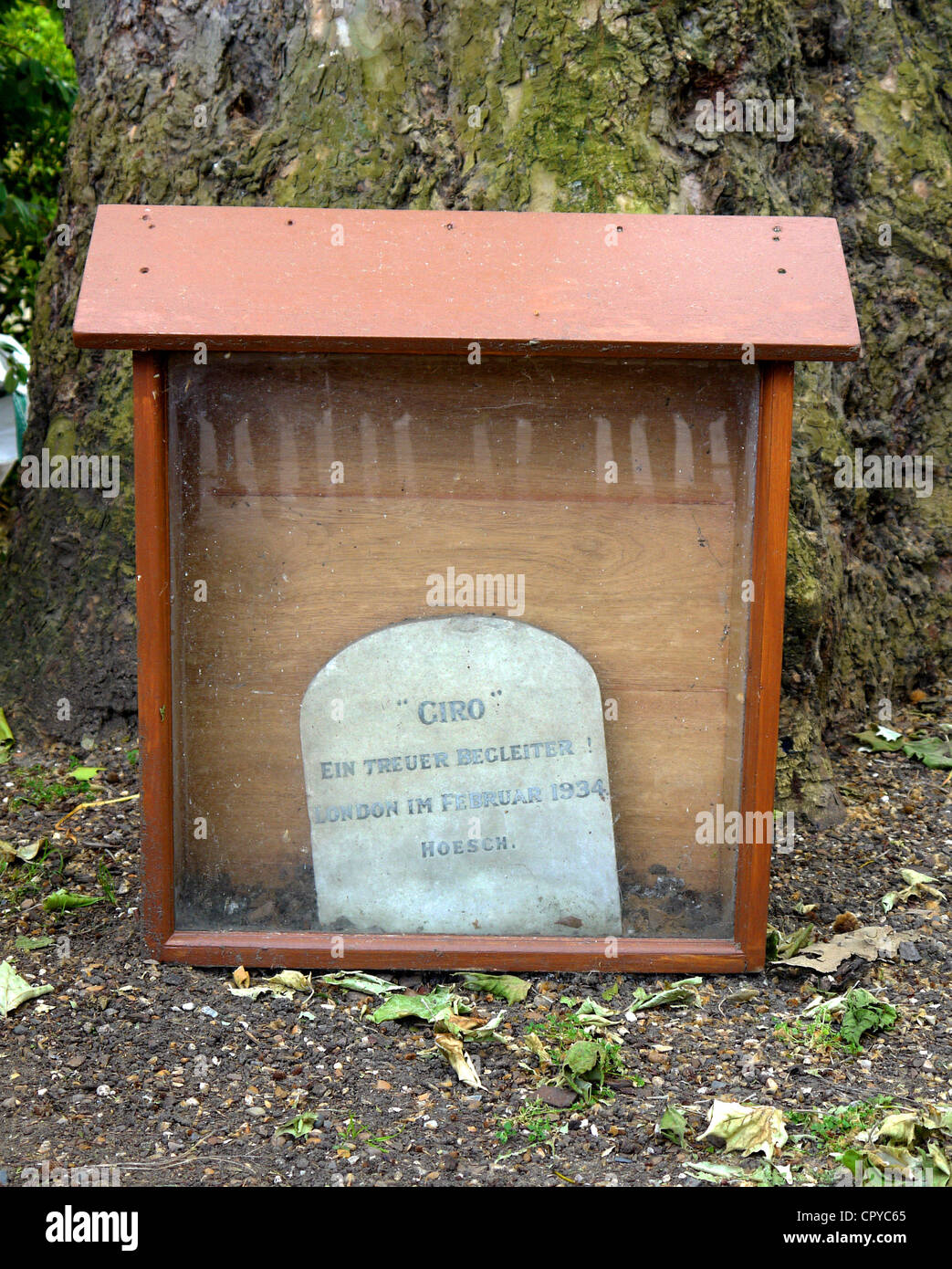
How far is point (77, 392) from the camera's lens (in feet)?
12.2

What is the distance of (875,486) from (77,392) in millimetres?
2679

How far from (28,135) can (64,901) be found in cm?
474

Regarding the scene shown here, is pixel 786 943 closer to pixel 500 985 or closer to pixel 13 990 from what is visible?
pixel 500 985

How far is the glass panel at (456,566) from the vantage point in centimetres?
246

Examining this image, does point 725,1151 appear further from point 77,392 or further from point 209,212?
point 77,392

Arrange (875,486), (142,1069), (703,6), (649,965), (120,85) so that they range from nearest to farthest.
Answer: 1. (142,1069)
2. (649,965)
3. (703,6)
4. (120,85)
5. (875,486)

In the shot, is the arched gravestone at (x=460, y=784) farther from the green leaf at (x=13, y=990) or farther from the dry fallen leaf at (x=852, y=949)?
the green leaf at (x=13, y=990)

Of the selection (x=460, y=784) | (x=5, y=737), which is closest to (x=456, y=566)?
(x=460, y=784)

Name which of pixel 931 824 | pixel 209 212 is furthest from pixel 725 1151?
pixel 209 212

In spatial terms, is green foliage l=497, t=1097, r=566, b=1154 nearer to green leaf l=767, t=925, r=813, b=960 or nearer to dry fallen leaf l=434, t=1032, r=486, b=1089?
dry fallen leaf l=434, t=1032, r=486, b=1089

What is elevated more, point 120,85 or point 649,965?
point 120,85

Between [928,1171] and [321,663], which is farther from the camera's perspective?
[321,663]

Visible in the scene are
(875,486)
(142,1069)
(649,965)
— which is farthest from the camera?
(875,486)

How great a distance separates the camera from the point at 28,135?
238 inches
